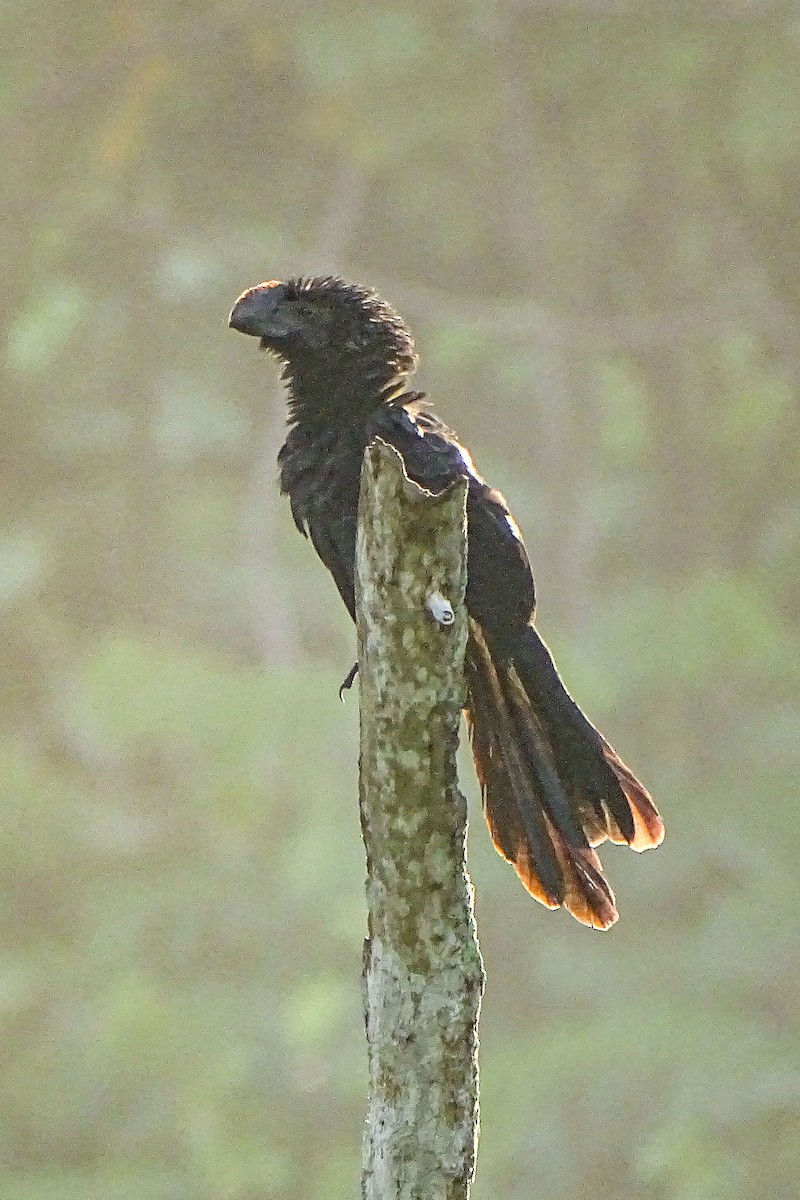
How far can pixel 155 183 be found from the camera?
29.8 ft

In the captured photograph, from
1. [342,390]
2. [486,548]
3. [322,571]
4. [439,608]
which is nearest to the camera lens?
[439,608]

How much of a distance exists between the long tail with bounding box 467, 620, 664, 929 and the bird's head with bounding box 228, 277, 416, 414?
20.7 inches

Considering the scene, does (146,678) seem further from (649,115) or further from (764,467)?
(649,115)

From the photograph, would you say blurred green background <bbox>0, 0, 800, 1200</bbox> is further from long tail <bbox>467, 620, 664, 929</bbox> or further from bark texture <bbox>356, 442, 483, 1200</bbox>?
bark texture <bbox>356, 442, 483, 1200</bbox>

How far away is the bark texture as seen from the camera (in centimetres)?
204

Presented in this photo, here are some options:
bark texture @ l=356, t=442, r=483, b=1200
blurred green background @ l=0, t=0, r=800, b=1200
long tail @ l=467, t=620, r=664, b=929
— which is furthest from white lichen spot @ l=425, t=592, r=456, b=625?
blurred green background @ l=0, t=0, r=800, b=1200

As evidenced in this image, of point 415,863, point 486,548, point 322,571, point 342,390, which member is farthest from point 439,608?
point 322,571

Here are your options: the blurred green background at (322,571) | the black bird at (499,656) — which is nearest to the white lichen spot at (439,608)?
the black bird at (499,656)

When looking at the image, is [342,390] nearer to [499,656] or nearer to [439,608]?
[499,656]

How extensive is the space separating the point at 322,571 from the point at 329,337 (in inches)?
222

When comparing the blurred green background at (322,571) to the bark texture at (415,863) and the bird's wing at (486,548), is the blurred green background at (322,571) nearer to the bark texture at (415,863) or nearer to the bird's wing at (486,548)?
the bird's wing at (486,548)

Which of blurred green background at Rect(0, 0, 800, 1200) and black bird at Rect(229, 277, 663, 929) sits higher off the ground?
blurred green background at Rect(0, 0, 800, 1200)

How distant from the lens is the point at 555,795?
268 cm

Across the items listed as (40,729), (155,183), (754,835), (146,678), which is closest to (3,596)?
(40,729)
